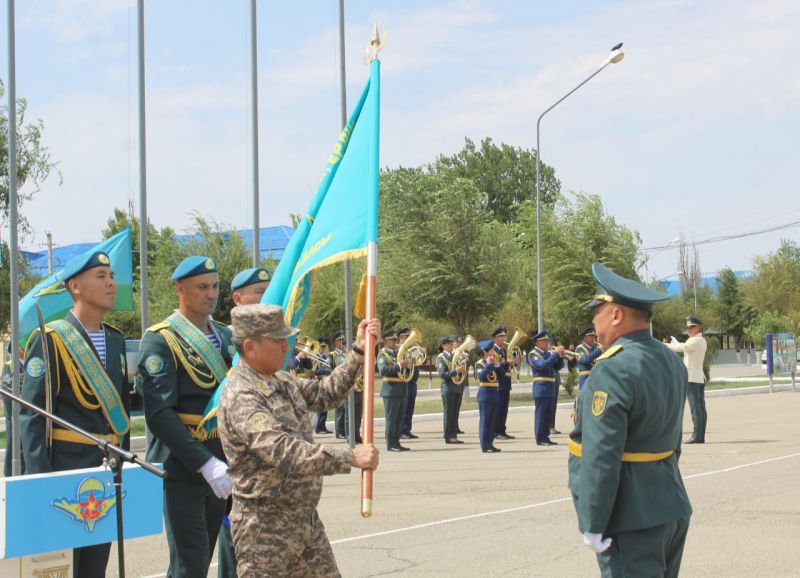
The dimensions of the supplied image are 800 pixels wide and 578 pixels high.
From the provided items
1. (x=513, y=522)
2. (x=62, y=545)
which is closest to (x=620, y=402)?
(x=62, y=545)

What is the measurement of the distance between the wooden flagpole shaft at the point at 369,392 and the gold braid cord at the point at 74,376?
169 cm

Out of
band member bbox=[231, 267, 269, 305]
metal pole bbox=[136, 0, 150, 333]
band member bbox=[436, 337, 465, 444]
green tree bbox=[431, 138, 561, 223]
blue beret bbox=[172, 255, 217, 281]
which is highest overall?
green tree bbox=[431, 138, 561, 223]

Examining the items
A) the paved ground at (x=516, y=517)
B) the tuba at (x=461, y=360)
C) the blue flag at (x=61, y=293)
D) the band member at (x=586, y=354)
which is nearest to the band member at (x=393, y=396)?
the paved ground at (x=516, y=517)

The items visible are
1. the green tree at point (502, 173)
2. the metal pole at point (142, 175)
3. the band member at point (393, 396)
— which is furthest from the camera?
the green tree at point (502, 173)

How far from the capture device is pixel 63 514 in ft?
15.0

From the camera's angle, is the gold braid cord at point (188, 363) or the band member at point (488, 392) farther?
the band member at point (488, 392)

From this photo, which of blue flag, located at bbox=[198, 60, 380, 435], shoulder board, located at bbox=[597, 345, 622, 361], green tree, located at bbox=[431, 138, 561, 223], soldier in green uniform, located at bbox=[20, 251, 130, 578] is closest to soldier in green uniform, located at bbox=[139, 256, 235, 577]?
blue flag, located at bbox=[198, 60, 380, 435]

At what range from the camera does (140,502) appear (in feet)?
15.9

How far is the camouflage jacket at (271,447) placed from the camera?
411 centimetres

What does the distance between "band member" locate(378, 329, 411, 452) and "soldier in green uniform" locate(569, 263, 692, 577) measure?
41.9 feet

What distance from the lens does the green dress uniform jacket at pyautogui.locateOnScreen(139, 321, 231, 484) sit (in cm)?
519

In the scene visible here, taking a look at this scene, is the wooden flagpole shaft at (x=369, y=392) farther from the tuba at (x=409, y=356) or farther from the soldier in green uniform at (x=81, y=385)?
the tuba at (x=409, y=356)

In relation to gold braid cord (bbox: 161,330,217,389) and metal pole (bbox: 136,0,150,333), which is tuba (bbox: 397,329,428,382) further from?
gold braid cord (bbox: 161,330,217,389)

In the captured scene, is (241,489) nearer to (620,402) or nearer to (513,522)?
(620,402)
